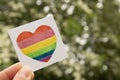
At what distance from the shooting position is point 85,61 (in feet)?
9.92

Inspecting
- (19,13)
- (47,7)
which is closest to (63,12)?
(47,7)

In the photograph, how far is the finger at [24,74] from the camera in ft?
3.41

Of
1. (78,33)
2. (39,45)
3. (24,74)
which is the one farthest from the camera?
(78,33)

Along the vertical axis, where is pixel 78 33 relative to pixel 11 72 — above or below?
below

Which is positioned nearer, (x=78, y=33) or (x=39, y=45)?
(x=39, y=45)

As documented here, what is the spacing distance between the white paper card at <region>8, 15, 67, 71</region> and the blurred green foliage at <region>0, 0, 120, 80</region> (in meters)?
1.28

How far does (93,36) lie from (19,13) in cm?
73

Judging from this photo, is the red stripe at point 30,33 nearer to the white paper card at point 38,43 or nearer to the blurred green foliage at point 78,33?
the white paper card at point 38,43

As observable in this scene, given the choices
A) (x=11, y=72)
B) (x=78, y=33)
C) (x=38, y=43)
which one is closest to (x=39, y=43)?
(x=38, y=43)

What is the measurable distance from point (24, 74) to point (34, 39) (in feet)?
0.49

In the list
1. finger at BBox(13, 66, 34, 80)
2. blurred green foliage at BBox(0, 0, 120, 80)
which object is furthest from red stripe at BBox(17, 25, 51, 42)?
blurred green foliage at BBox(0, 0, 120, 80)

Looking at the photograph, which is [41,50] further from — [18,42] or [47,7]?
[47,7]

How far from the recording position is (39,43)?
1.16 metres

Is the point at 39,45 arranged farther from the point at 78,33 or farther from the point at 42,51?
the point at 78,33
